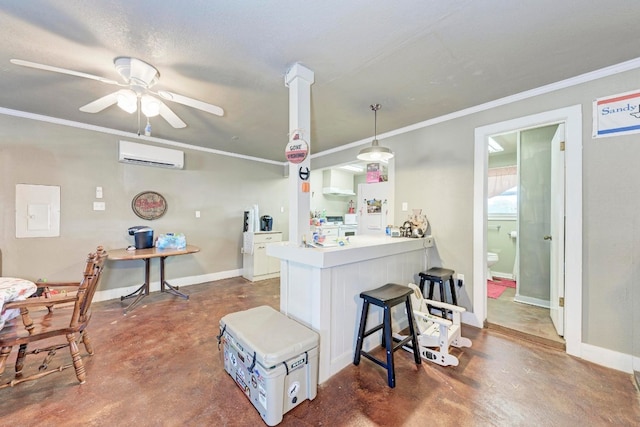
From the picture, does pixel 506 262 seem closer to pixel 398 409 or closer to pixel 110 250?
pixel 398 409

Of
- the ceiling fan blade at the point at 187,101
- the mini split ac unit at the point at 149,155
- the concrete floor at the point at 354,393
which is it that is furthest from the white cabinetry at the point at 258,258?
the ceiling fan blade at the point at 187,101

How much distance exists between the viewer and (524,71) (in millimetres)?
2033

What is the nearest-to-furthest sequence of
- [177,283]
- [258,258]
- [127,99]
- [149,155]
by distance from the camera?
1. [127,99]
2. [149,155]
3. [177,283]
4. [258,258]

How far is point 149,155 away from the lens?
11.9 feet

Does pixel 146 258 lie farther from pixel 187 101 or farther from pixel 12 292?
pixel 187 101

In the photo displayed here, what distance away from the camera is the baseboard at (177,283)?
347 centimetres

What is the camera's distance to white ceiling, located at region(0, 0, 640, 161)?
55.9 inches

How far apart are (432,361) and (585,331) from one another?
135 cm

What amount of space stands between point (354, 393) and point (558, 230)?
253cm

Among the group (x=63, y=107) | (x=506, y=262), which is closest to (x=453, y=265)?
(x=506, y=262)

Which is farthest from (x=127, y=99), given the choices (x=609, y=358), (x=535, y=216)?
(x=535, y=216)

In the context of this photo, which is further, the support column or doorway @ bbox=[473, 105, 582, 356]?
doorway @ bbox=[473, 105, 582, 356]

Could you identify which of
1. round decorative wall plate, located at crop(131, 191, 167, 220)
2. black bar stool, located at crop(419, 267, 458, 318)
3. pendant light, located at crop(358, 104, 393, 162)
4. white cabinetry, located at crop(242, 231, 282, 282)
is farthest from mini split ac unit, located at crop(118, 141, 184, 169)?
black bar stool, located at crop(419, 267, 458, 318)

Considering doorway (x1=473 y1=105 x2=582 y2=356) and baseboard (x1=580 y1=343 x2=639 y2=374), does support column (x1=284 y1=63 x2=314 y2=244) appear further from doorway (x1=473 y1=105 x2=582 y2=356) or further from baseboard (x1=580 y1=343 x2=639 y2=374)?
baseboard (x1=580 y1=343 x2=639 y2=374)
